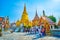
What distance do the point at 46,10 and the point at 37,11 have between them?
0.17 m

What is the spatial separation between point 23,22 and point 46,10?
0.49 m

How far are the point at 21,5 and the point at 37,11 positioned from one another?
334 mm

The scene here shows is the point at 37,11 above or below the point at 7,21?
above

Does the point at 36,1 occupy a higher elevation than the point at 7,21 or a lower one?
higher

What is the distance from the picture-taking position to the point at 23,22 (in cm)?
267

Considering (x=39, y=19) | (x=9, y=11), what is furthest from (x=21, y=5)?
(x=39, y=19)

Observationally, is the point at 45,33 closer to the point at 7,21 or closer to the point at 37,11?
the point at 37,11

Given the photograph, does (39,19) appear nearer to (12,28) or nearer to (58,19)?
(58,19)

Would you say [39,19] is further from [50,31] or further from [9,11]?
[9,11]

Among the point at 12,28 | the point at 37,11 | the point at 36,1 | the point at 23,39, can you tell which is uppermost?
the point at 36,1

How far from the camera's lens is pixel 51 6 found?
2.71 metres

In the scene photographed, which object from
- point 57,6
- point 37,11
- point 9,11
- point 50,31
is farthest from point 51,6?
point 9,11

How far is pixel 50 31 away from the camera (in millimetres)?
2611

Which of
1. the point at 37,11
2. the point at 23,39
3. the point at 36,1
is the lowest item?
the point at 23,39
